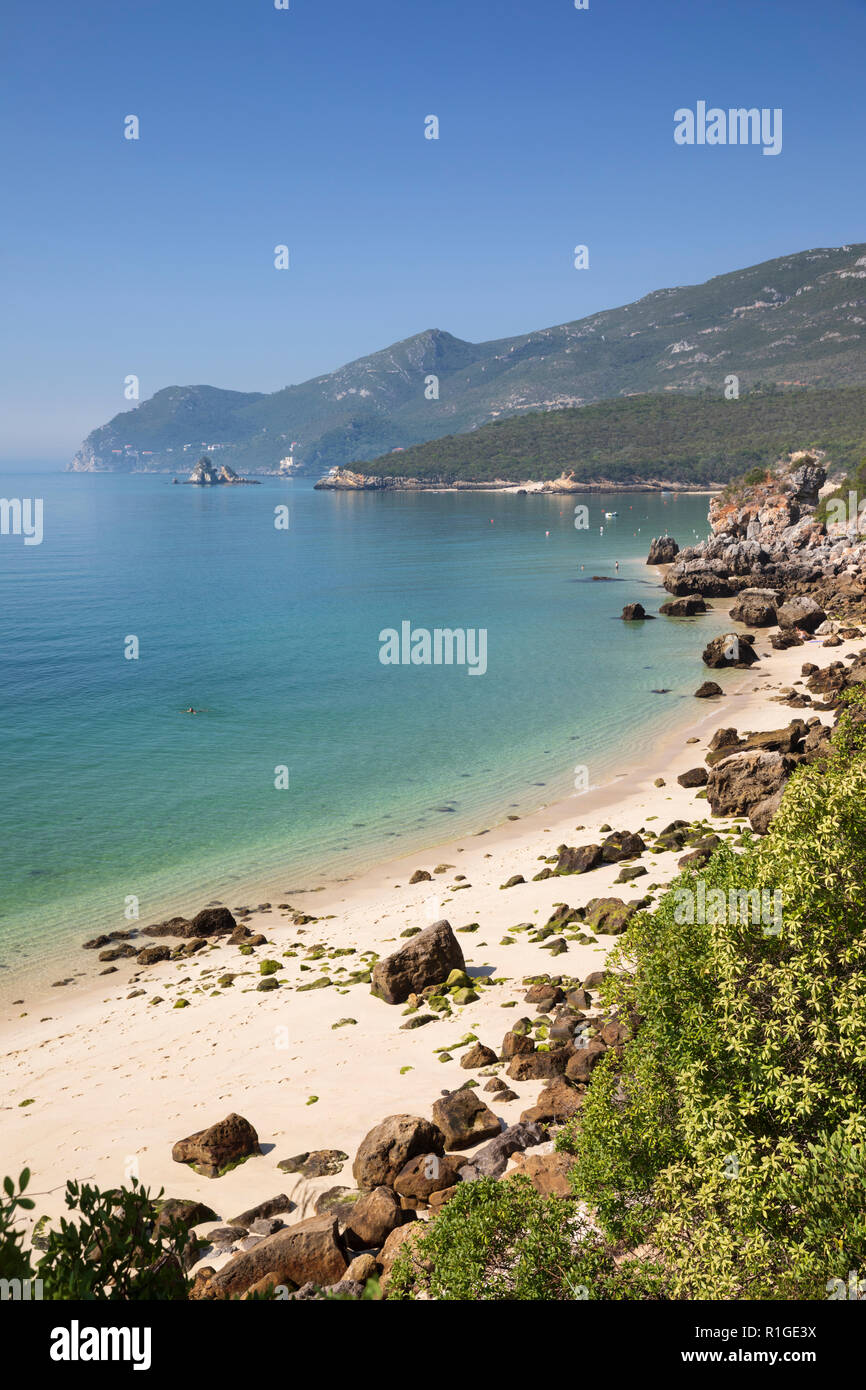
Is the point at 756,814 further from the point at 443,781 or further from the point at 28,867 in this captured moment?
the point at 28,867

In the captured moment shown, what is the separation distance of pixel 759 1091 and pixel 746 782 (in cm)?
2115

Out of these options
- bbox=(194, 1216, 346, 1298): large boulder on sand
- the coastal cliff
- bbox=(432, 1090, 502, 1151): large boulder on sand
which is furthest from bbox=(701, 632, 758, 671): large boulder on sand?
bbox=(194, 1216, 346, 1298): large boulder on sand

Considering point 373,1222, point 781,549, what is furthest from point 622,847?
point 781,549

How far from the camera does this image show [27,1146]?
52.2 ft

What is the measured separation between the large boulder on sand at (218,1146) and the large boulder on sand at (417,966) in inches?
225

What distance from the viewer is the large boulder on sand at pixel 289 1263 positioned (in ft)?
35.1

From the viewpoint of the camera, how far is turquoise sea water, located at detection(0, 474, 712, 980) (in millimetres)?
30719

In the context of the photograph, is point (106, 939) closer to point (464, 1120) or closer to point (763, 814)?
point (464, 1120)

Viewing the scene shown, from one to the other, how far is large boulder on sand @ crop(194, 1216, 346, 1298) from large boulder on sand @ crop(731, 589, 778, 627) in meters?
62.2

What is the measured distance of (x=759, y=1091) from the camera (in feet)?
28.2

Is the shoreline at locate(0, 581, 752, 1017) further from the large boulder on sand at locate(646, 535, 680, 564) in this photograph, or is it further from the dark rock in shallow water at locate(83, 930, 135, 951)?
the large boulder on sand at locate(646, 535, 680, 564)

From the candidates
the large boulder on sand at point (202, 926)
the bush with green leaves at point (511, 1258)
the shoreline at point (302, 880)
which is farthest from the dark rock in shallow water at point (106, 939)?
the bush with green leaves at point (511, 1258)

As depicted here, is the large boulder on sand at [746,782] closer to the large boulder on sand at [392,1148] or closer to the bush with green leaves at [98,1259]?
the large boulder on sand at [392,1148]
